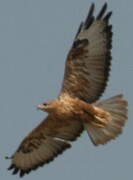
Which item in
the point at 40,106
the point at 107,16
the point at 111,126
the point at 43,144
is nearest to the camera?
the point at 40,106

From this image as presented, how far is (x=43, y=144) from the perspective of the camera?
1402 centimetres

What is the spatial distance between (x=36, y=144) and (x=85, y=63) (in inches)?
83.9

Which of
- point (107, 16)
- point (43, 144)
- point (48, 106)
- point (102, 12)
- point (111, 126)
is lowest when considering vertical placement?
point (111, 126)

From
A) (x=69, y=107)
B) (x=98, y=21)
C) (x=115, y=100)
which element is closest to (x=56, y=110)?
(x=69, y=107)

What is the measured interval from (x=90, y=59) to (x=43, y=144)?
2.18 metres

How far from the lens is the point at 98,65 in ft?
42.8

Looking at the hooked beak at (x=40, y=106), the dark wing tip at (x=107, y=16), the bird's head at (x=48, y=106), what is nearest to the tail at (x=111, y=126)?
the bird's head at (x=48, y=106)

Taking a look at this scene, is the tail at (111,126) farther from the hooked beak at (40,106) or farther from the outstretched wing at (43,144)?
the hooked beak at (40,106)

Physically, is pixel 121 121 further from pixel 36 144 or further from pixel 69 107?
pixel 36 144

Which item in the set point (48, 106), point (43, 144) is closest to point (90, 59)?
point (48, 106)

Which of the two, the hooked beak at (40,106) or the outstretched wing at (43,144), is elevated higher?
the hooked beak at (40,106)

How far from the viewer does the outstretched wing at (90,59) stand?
13.0m

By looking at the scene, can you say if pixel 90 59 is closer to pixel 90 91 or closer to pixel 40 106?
pixel 90 91

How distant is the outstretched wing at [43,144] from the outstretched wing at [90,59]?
2.28 ft
